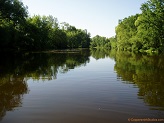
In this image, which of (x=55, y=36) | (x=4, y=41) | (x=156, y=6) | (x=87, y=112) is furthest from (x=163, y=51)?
(x=55, y=36)

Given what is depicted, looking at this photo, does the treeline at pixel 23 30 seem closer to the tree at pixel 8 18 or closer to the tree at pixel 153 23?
the tree at pixel 8 18

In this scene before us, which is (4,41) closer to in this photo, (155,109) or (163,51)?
(163,51)

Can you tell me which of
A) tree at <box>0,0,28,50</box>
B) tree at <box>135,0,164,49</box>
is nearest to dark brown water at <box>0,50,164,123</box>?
tree at <box>0,0,28,50</box>

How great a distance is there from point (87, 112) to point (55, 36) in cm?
11960

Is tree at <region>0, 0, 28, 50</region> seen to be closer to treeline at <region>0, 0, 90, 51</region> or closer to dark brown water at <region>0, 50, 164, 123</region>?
treeline at <region>0, 0, 90, 51</region>

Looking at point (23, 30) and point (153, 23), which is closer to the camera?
point (153, 23)

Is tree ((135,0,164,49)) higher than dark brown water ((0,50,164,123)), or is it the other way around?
tree ((135,0,164,49))

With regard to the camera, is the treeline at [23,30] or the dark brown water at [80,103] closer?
the dark brown water at [80,103]

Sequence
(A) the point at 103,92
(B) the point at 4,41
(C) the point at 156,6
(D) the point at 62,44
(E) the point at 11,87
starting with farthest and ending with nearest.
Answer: (D) the point at 62,44 → (C) the point at 156,6 → (B) the point at 4,41 → (E) the point at 11,87 → (A) the point at 103,92

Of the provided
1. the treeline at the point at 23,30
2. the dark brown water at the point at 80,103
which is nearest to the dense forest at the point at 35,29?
the treeline at the point at 23,30

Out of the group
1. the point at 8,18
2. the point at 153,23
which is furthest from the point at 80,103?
the point at 153,23

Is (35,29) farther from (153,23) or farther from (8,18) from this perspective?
(153,23)

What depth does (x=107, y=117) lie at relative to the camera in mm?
10430

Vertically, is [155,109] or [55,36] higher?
[55,36]
